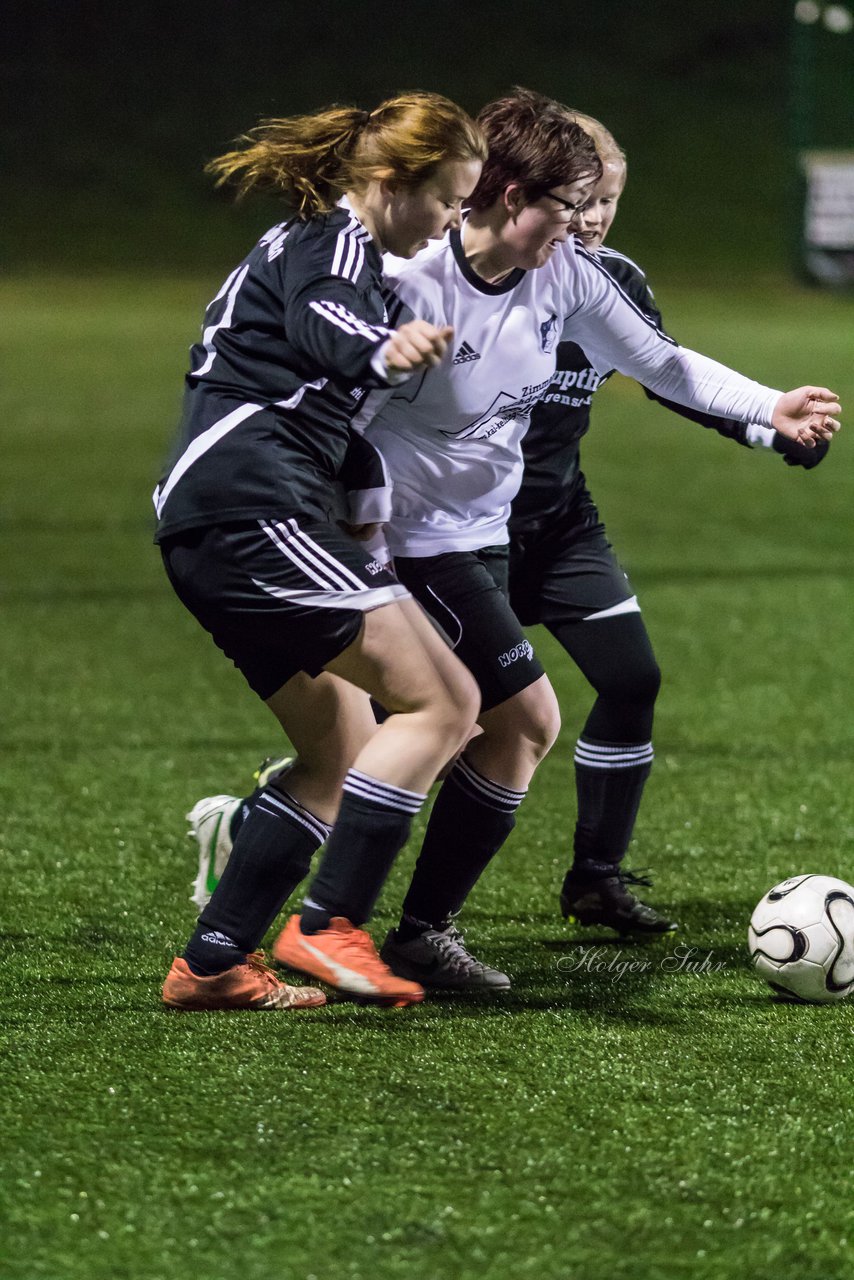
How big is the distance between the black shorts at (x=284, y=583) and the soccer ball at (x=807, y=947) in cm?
113

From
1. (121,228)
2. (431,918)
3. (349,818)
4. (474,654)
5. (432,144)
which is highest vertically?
(432,144)

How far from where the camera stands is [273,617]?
3.21m

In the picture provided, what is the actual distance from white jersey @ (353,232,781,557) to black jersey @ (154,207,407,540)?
19 centimetres

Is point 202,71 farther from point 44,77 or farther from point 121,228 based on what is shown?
point 121,228

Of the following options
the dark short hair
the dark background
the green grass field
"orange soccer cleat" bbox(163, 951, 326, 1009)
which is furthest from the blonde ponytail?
the dark background

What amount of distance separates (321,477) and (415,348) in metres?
0.44

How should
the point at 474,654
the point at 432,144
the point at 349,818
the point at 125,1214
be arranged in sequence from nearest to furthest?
the point at 125,1214 → the point at 432,144 → the point at 349,818 → the point at 474,654

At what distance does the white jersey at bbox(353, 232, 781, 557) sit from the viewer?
345 cm

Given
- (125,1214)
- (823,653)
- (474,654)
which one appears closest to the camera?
(125,1214)

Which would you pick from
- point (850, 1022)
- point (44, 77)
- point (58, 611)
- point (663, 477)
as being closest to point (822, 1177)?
point (850, 1022)

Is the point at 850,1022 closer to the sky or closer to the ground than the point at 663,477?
closer to the sky

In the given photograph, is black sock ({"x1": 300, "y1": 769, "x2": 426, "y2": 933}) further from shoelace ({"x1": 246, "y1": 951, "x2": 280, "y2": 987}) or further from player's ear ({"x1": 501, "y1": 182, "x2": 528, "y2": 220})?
player's ear ({"x1": 501, "y1": 182, "x2": 528, "y2": 220})

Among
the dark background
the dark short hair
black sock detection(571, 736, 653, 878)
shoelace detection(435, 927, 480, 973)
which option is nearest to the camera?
the dark short hair

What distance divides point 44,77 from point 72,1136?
55.0 meters
